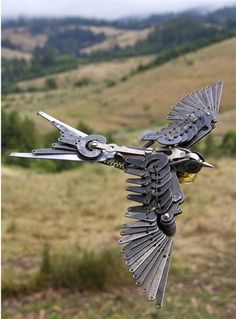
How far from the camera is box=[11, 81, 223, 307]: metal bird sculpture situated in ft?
7.75

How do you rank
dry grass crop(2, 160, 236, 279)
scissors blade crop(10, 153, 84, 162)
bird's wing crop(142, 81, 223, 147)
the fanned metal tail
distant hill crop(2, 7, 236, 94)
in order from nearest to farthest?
the fanned metal tail → scissors blade crop(10, 153, 84, 162) → bird's wing crop(142, 81, 223, 147) → dry grass crop(2, 160, 236, 279) → distant hill crop(2, 7, 236, 94)

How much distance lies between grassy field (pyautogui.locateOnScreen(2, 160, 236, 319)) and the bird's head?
4.45m

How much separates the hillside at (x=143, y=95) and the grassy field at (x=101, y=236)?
23510 millimetres

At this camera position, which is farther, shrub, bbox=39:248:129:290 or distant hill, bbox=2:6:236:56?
distant hill, bbox=2:6:236:56

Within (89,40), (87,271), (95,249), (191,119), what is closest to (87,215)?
(95,249)

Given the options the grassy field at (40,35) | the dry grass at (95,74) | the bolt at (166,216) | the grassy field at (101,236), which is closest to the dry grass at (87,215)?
the grassy field at (101,236)

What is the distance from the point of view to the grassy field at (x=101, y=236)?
704 centimetres

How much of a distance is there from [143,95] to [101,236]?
119 feet

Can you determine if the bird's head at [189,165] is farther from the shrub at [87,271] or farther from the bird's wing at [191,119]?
the shrub at [87,271]

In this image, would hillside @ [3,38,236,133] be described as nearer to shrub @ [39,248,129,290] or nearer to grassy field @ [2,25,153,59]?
shrub @ [39,248,129,290]

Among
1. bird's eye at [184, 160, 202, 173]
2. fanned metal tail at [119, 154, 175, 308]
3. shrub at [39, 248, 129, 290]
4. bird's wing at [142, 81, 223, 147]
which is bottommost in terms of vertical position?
shrub at [39, 248, 129, 290]

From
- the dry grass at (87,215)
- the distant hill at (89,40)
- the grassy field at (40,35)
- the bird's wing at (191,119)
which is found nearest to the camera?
the bird's wing at (191,119)

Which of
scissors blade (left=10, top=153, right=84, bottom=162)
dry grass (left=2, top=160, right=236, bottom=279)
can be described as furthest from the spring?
dry grass (left=2, top=160, right=236, bottom=279)

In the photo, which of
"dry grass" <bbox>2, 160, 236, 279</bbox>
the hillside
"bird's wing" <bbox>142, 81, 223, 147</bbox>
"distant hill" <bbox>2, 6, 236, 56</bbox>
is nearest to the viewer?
"bird's wing" <bbox>142, 81, 223, 147</bbox>
